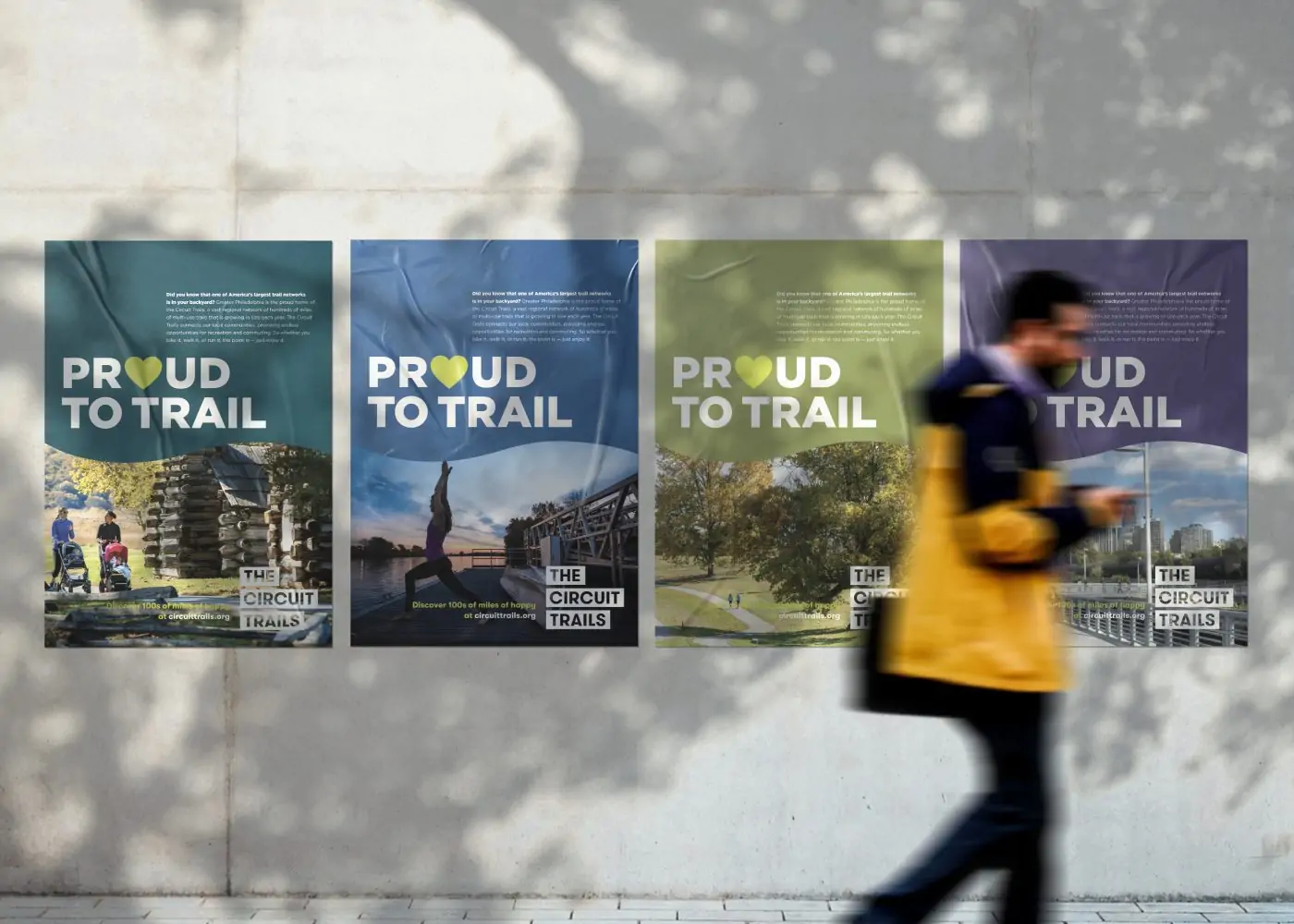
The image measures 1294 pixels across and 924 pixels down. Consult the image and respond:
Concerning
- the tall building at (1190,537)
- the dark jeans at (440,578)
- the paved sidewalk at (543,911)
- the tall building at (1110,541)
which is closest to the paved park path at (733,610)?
the dark jeans at (440,578)

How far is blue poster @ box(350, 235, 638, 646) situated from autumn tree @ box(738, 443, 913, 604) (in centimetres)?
56

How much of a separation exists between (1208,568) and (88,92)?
507 cm

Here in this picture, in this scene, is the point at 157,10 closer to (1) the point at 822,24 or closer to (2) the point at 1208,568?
(1) the point at 822,24

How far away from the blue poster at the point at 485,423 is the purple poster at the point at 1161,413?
1561 millimetres

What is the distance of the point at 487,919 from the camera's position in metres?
5.27

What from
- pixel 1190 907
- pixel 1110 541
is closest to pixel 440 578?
pixel 1110 541

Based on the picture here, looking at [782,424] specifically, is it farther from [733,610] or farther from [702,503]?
[733,610]

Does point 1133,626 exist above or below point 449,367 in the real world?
below

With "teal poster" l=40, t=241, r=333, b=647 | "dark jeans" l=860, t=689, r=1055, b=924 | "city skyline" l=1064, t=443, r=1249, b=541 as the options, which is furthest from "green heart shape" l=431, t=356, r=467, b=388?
"dark jeans" l=860, t=689, r=1055, b=924

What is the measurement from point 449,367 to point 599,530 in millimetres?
924

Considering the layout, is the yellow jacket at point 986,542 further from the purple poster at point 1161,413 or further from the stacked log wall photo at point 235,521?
the stacked log wall photo at point 235,521

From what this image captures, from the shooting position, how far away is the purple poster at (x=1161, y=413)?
550 centimetres

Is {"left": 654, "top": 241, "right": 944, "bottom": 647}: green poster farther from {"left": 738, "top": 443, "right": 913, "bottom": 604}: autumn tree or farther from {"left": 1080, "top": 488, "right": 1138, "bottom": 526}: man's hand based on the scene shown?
{"left": 1080, "top": 488, "right": 1138, "bottom": 526}: man's hand

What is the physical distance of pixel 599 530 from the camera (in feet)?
18.1
